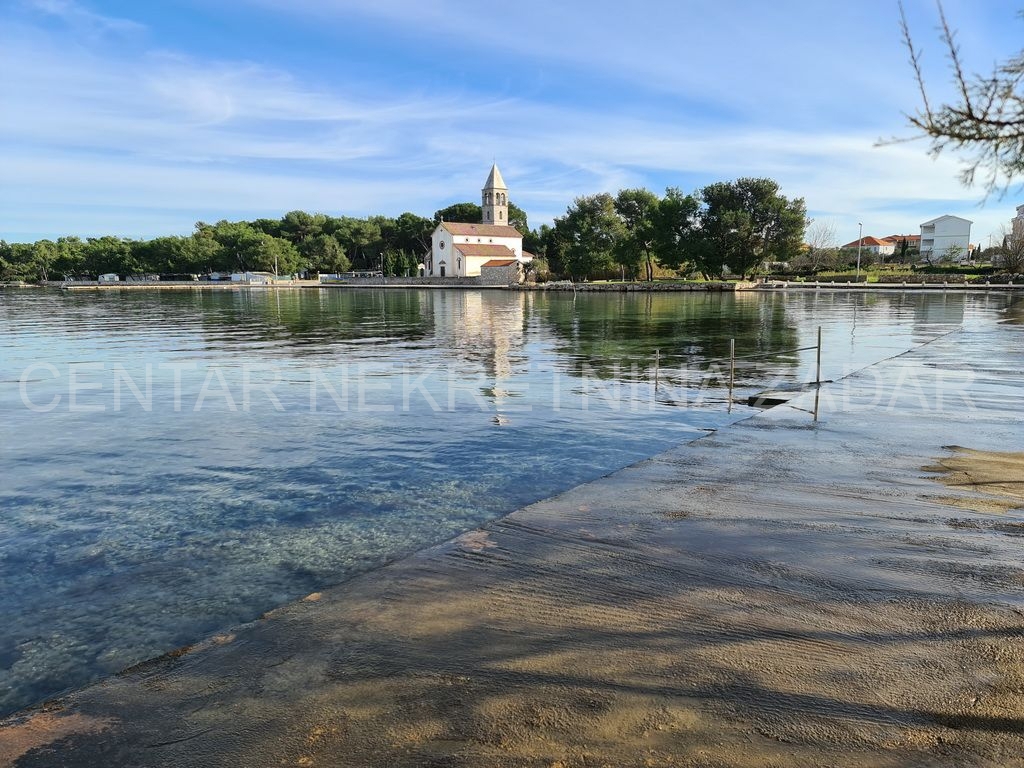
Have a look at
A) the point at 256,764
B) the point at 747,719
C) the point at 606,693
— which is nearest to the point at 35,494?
the point at 256,764

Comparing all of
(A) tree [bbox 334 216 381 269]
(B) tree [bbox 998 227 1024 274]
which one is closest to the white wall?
(A) tree [bbox 334 216 381 269]

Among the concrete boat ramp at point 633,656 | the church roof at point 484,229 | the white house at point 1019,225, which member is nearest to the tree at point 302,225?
the church roof at point 484,229

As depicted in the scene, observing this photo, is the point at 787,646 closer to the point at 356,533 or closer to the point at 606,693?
the point at 606,693

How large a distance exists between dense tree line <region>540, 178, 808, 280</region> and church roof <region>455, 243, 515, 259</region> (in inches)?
546

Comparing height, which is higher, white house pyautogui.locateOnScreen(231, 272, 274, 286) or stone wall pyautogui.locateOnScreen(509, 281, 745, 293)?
white house pyautogui.locateOnScreen(231, 272, 274, 286)

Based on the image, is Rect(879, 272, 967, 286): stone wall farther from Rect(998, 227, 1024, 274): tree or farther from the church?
the church

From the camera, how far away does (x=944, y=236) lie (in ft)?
405

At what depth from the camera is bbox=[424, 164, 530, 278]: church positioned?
11568cm

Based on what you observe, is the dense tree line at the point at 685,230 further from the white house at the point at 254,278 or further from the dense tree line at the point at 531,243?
the white house at the point at 254,278

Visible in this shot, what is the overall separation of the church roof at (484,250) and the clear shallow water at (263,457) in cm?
9160

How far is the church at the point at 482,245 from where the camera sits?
116 metres

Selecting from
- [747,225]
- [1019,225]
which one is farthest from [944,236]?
[747,225]

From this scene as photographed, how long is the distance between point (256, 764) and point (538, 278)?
4267 inches

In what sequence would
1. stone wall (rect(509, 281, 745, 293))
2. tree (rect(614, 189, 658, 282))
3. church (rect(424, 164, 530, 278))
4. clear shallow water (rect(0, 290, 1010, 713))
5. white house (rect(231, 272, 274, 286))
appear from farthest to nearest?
white house (rect(231, 272, 274, 286)) → church (rect(424, 164, 530, 278)) → tree (rect(614, 189, 658, 282)) → stone wall (rect(509, 281, 745, 293)) → clear shallow water (rect(0, 290, 1010, 713))
